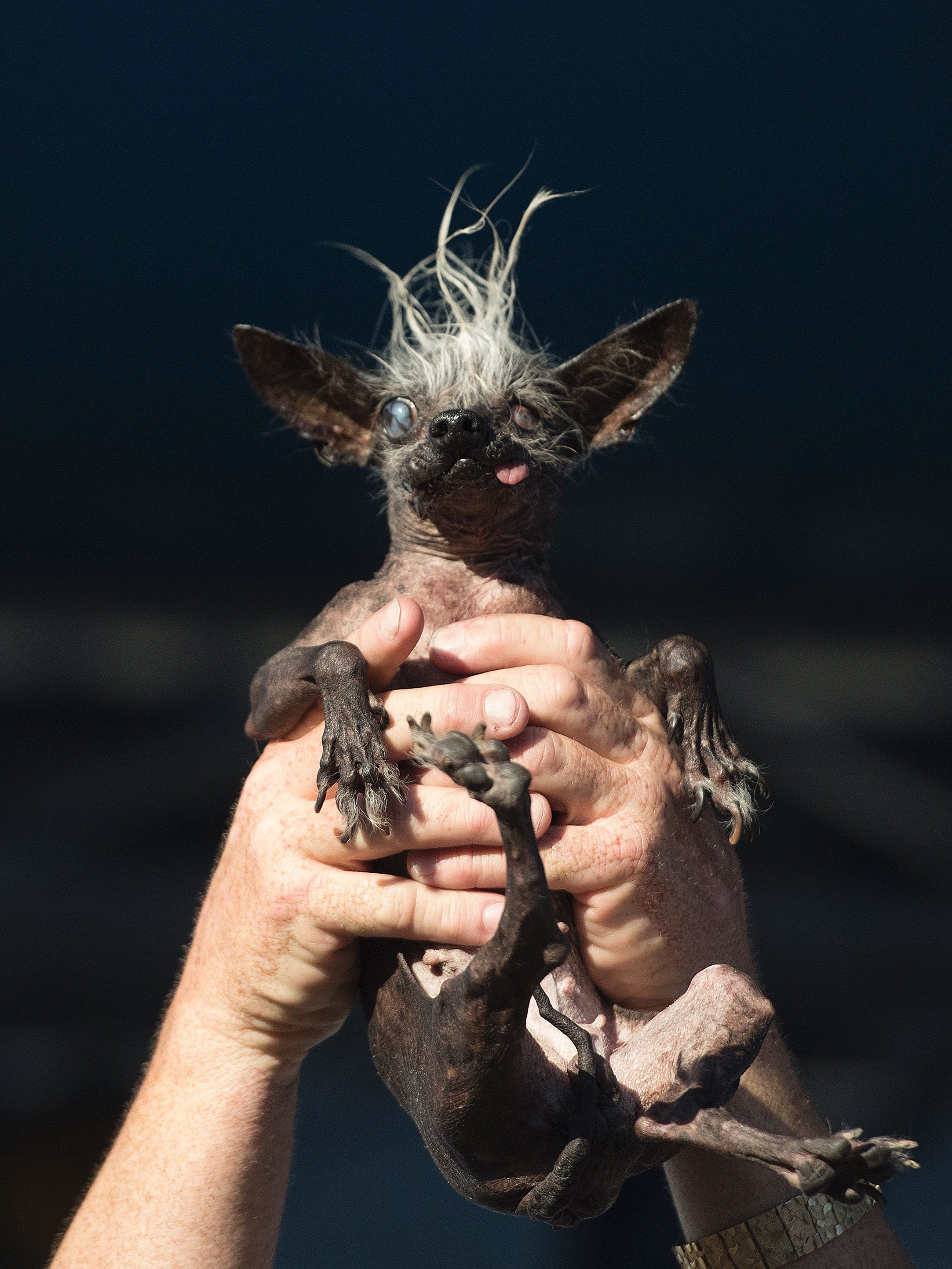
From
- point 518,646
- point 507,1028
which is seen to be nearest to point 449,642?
point 518,646

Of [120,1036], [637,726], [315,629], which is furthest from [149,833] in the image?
[637,726]

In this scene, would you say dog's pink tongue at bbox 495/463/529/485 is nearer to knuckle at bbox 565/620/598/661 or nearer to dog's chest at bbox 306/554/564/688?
dog's chest at bbox 306/554/564/688

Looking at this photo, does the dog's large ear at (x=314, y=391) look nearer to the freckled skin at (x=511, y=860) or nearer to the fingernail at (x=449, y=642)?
the freckled skin at (x=511, y=860)

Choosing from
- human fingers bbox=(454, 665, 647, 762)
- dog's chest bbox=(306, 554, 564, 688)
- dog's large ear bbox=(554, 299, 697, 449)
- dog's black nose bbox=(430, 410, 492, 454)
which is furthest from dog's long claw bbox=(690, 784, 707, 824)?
dog's large ear bbox=(554, 299, 697, 449)

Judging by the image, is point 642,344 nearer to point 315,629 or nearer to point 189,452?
point 315,629

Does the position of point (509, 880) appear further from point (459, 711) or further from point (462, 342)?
point (462, 342)

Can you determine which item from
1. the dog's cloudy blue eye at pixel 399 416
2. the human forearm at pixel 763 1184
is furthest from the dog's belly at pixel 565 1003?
the dog's cloudy blue eye at pixel 399 416

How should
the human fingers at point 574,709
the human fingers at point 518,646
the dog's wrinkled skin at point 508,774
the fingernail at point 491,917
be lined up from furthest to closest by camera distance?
the human fingers at point 518,646 → the human fingers at point 574,709 → the fingernail at point 491,917 → the dog's wrinkled skin at point 508,774
